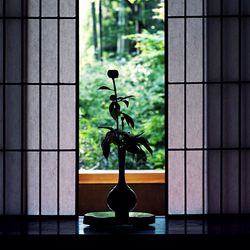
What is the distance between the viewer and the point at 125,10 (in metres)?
10.4

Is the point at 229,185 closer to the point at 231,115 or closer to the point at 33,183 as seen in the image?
the point at 231,115

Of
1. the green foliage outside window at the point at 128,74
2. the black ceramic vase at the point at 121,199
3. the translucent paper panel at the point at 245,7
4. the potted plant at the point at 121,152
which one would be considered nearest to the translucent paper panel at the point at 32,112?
the potted plant at the point at 121,152

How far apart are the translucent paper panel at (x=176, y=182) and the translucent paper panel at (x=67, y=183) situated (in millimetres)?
706

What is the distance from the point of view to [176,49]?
446cm

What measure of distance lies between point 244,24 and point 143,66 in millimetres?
5376

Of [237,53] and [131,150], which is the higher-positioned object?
[237,53]

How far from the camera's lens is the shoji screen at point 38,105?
443 centimetres

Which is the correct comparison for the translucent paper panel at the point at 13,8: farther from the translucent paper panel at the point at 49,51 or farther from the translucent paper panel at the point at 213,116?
the translucent paper panel at the point at 213,116

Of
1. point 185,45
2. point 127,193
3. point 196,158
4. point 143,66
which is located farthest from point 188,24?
point 143,66

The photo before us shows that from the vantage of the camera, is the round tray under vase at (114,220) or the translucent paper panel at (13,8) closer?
the round tray under vase at (114,220)

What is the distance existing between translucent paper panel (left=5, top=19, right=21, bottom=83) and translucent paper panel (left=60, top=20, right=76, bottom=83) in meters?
0.32

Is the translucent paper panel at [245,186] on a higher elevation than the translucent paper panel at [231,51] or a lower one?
lower

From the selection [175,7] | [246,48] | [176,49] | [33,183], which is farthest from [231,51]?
[33,183]

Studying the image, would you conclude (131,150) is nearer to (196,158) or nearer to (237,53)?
(196,158)
